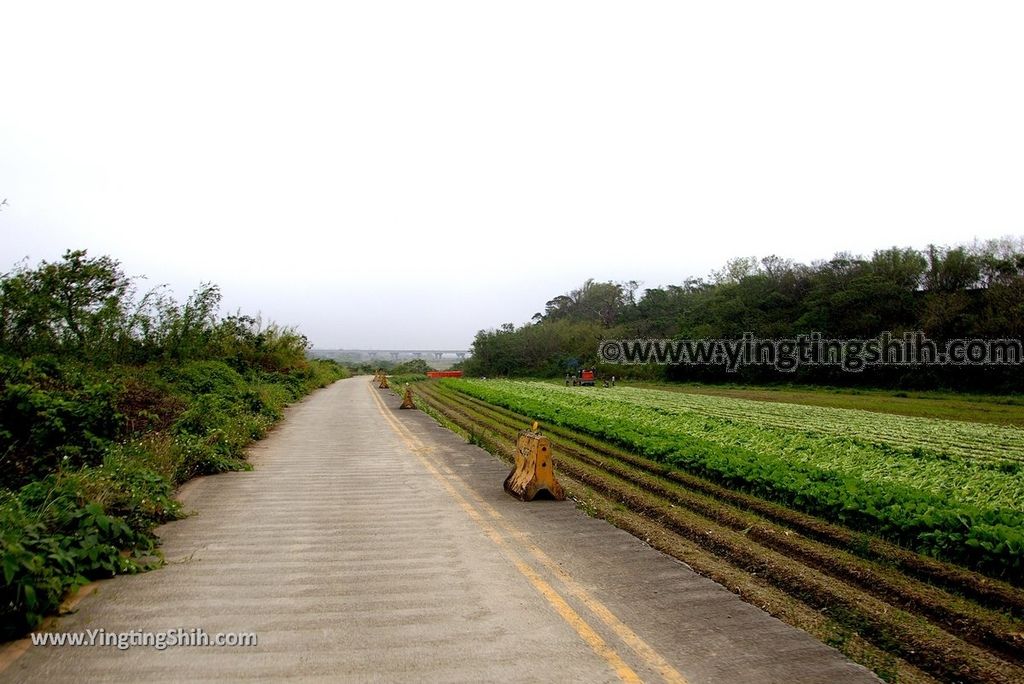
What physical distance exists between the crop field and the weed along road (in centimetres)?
48

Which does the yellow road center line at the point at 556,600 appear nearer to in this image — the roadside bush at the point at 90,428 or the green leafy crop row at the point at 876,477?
the roadside bush at the point at 90,428

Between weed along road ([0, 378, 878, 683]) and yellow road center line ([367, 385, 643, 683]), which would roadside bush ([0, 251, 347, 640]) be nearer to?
weed along road ([0, 378, 878, 683])

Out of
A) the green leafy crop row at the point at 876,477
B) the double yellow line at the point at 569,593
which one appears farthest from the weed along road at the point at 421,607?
the green leafy crop row at the point at 876,477

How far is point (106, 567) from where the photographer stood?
562cm

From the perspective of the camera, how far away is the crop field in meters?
4.93

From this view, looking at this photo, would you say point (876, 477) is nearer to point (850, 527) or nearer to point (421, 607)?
point (850, 527)

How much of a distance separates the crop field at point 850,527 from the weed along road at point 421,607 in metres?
0.48

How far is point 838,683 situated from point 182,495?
8.40m

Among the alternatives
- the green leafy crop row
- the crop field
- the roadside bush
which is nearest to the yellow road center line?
the crop field

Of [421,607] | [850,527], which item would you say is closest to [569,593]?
[421,607]

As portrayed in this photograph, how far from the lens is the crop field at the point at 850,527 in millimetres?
4934

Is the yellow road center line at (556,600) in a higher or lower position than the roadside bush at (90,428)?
lower

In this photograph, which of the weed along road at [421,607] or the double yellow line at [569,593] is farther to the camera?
the double yellow line at [569,593]

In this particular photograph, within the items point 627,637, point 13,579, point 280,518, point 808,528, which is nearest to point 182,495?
point 280,518
